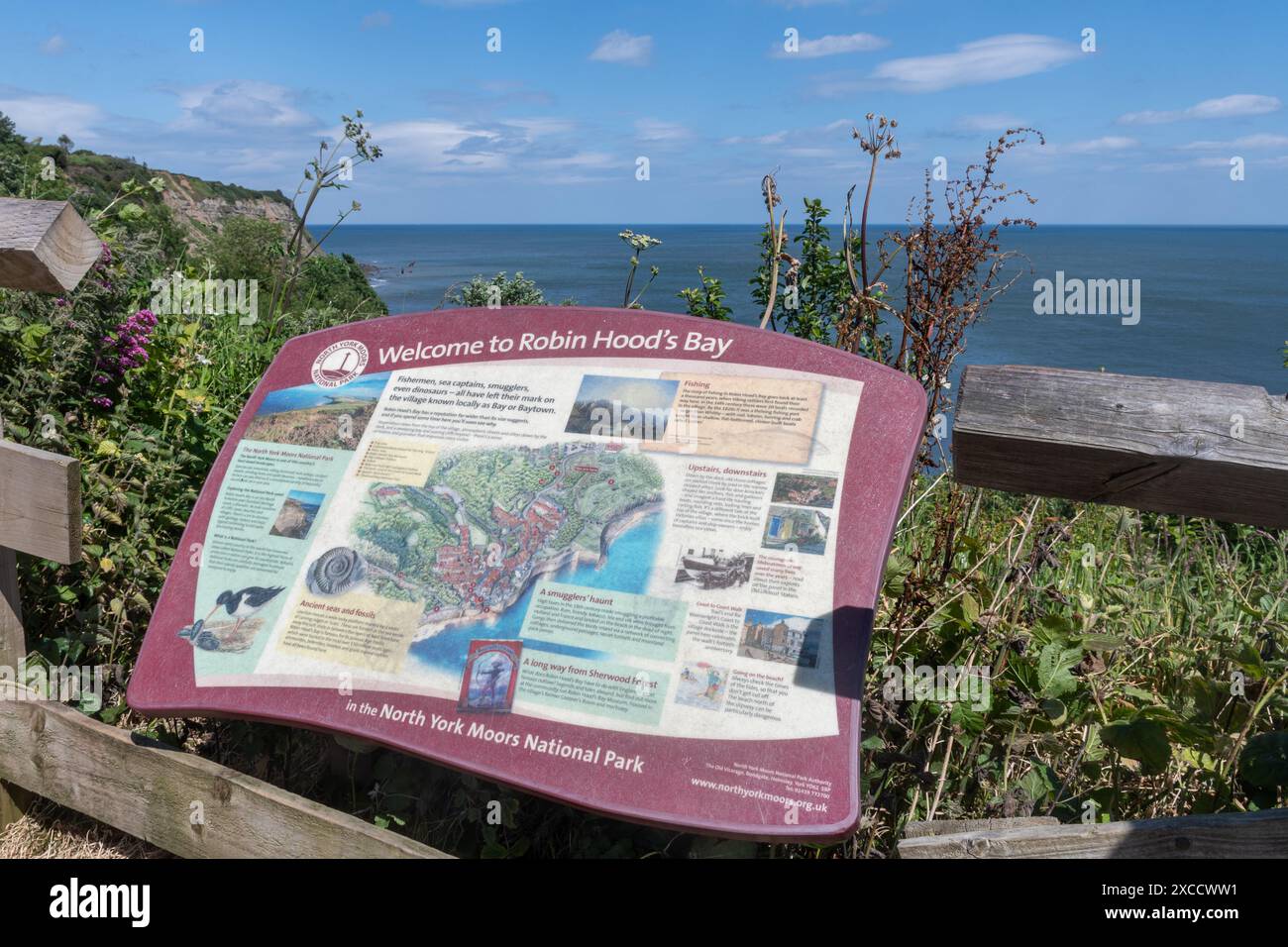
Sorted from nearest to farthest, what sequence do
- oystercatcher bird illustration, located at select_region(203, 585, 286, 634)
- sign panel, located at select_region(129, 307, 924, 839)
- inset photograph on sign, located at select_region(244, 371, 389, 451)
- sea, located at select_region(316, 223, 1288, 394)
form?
sign panel, located at select_region(129, 307, 924, 839) → oystercatcher bird illustration, located at select_region(203, 585, 286, 634) → inset photograph on sign, located at select_region(244, 371, 389, 451) → sea, located at select_region(316, 223, 1288, 394)

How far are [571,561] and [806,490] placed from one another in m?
0.53

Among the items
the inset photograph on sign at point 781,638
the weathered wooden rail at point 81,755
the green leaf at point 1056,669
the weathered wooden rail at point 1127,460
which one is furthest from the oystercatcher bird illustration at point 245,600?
the green leaf at point 1056,669

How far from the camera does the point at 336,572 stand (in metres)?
2.32

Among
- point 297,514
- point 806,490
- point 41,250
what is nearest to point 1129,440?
point 806,490

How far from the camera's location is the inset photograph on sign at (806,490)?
6.63 feet

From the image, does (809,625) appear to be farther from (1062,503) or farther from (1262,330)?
(1262,330)

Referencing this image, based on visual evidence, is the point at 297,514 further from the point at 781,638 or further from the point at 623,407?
→ the point at 781,638

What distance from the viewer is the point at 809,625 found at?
1884mm

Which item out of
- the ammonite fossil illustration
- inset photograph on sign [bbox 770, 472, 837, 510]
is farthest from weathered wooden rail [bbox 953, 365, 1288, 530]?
the ammonite fossil illustration

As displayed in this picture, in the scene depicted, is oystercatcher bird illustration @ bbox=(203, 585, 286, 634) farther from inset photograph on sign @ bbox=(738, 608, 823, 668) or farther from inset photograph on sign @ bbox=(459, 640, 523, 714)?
inset photograph on sign @ bbox=(738, 608, 823, 668)

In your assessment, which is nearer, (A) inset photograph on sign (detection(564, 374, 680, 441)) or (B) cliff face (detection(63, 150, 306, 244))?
(A) inset photograph on sign (detection(564, 374, 680, 441))

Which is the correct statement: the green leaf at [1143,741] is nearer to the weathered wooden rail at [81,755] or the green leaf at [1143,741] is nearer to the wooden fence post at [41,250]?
the weathered wooden rail at [81,755]

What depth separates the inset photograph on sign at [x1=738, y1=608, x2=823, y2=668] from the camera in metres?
1.86

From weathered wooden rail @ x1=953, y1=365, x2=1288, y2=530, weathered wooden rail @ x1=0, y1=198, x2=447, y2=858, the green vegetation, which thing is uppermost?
the green vegetation
